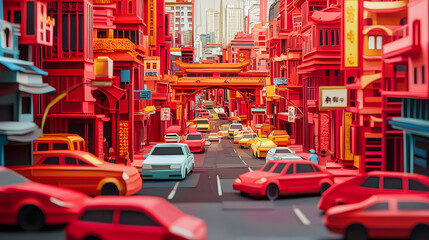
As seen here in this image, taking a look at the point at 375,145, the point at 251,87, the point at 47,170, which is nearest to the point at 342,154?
the point at 375,145

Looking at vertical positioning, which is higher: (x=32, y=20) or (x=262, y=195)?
(x=32, y=20)

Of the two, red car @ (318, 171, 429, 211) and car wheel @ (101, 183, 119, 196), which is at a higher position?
red car @ (318, 171, 429, 211)

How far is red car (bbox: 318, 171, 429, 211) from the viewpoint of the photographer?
1503 cm

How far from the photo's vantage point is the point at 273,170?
18.9m

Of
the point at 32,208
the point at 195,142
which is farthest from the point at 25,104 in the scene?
the point at 195,142

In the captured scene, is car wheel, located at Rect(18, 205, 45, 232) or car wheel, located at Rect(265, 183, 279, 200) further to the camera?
car wheel, located at Rect(265, 183, 279, 200)

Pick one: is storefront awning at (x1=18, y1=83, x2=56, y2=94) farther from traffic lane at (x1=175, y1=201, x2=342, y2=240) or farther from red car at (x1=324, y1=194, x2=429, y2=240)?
red car at (x1=324, y1=194, x2=429, y2=240)

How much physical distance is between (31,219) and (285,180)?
29.0ft

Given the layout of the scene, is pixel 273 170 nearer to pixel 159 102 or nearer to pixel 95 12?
pixel 95 12

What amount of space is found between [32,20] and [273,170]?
10.7m

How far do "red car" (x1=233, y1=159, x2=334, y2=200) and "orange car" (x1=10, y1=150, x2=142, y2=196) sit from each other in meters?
4.07

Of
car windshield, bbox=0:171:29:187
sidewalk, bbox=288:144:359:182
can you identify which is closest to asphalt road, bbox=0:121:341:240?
car windshield, bbox=0:171:29:187

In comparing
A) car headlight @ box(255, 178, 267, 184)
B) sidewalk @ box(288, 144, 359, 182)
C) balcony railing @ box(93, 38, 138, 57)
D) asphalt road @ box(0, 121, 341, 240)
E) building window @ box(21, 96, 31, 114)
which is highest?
balcony railing @ box(93, 38, 138, 57)

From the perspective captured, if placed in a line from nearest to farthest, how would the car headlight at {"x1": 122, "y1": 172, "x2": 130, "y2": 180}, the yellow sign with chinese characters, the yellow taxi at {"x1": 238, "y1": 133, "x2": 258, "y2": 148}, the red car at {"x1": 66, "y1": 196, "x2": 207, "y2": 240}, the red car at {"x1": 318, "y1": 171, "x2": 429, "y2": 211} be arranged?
the red car at {"x1": 66, "y1": 196, "x2": 207, "y2": 240} → the red car at {"x1": 318, "y1": 171, "x2": 429, "y2": 211} → the car headlight at {"x1": 122, "y1": 172, "x2": 130, "y2": 180} → the yellow sign with chinese characters → the yellow taxi at {"x1": 238, "y1": 133, "x2": 258, "y2": 148}
